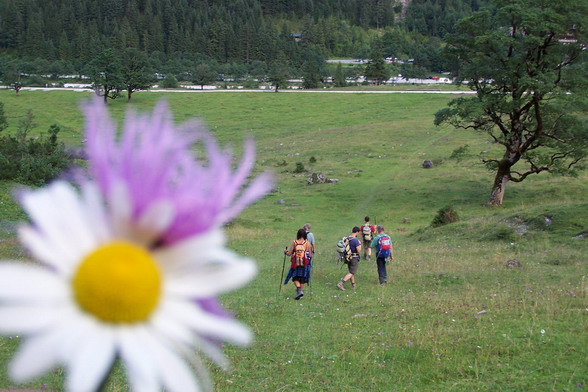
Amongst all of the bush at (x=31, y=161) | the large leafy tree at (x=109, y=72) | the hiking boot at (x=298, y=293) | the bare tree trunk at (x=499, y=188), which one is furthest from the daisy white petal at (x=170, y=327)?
the large leafy tree at (x=109, y=72)

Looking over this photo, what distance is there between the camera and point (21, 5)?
15525 cm

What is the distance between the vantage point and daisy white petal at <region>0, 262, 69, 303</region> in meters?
0.90

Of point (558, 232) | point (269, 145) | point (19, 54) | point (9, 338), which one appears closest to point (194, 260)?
point (9, 338)

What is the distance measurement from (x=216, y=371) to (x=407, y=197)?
96.5ft

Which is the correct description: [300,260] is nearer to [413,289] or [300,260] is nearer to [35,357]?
[413,289]

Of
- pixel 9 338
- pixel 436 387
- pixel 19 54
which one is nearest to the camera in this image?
pixel 436 387

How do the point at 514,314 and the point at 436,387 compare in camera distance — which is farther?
the point at 514,314

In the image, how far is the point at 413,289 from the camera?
1526 centimetres

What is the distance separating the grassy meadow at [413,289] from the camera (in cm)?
802

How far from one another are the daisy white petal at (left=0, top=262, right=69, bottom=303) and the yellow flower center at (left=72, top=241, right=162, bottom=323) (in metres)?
0.03

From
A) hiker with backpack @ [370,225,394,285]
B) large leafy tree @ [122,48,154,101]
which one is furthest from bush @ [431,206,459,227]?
large leafy tree @ [122,48,154,101]

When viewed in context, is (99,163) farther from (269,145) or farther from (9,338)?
(269,145)

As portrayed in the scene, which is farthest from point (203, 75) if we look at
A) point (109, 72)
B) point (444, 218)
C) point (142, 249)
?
point (142, 249)

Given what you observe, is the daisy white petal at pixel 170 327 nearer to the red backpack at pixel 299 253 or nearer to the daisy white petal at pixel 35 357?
the daisy white petal at pixel 35 357
